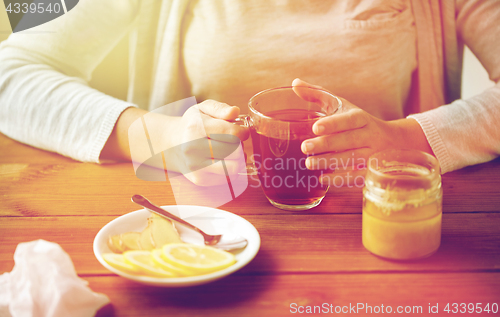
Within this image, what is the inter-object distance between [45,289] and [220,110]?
422mm

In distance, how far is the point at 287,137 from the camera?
2.12 ft

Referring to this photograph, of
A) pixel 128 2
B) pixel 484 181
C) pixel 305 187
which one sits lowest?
pixel 484 181

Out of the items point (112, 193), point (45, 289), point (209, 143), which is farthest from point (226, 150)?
point (45, 289)

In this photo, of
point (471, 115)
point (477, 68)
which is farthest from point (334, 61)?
point (477, 68)

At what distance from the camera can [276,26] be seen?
1.08m

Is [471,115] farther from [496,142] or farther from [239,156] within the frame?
[239,156]

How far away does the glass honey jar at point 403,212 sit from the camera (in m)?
0.55

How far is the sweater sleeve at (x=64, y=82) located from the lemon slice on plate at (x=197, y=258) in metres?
0.47

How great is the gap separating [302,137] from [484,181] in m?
0.45

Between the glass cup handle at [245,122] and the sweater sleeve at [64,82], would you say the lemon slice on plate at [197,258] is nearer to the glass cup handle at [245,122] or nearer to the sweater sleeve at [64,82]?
the glass cup handle at [245,122]

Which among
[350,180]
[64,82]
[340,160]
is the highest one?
[64,82]

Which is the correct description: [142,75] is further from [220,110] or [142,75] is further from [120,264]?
[120,264]

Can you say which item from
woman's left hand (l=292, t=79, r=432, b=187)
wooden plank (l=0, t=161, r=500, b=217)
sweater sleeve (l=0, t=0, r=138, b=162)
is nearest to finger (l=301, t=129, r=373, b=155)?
woman's left hand (l=292, t=79, r=432, b=187)

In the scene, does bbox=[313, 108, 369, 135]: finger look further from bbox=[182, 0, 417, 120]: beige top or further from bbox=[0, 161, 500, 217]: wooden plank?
bbox=[182, 0, 417, 120]: beige top
